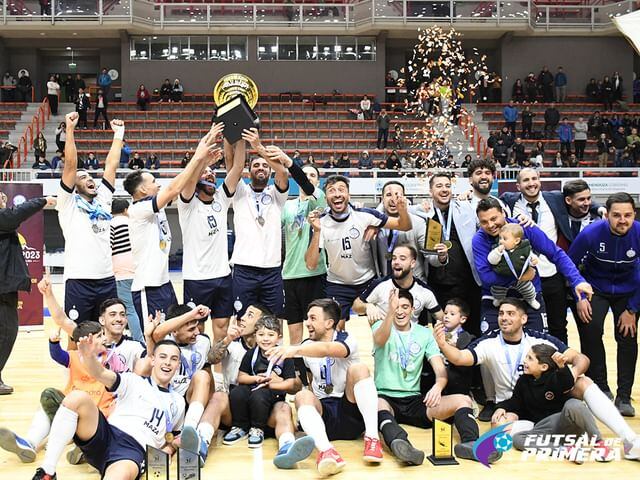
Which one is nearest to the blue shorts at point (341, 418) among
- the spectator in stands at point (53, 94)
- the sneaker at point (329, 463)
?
the sneaker at point (329, 463)

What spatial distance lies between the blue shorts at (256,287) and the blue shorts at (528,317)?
1.70 metres

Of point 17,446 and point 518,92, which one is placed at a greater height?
point 518,92

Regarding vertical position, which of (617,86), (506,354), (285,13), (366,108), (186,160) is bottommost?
(506,354)

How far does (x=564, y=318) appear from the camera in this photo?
21.1 ft

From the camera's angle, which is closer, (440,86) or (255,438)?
(255,438)

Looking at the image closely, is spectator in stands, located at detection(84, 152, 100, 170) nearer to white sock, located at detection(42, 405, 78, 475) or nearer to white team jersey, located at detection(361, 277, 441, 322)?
white team jersey, located at detection(361, 277, 441, 322)

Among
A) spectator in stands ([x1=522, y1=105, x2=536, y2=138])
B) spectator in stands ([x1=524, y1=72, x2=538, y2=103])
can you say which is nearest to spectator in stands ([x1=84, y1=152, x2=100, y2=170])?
spectator in stands ([x1=522, y1=105, x2=536, y2=138])

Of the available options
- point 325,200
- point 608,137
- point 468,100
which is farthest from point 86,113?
point 325,200

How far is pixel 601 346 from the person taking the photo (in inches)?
244

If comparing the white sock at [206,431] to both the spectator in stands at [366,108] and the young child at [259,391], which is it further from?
the spectator in stands at [366,108]

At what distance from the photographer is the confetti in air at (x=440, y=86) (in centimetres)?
2406

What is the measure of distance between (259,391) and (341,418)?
0.62 m

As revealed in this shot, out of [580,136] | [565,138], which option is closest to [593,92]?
[580,136]

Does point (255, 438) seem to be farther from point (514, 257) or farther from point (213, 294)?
point (514, 257)
